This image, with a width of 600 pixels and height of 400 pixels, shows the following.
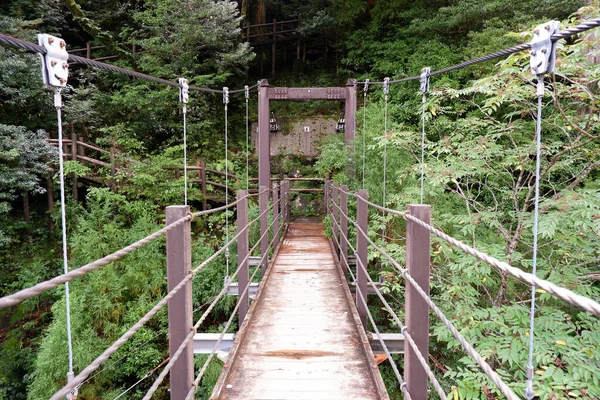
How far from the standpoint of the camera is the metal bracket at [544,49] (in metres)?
1.26

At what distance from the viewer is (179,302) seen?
4.48 ft

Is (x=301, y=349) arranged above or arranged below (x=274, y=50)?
below

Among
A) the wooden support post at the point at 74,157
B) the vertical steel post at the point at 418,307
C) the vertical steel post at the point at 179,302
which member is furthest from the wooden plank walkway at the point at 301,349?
the wooden support post at the point at 74,157

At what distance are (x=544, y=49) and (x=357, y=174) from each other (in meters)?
3.95

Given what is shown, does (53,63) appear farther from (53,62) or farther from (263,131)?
(263,131)

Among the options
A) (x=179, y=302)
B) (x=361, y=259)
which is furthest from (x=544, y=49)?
(x=361, y=259)

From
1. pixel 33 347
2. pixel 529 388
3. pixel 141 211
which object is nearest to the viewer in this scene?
pixel 529 388

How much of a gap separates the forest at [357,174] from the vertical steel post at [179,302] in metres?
1.70

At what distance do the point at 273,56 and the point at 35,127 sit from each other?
8.96 meters

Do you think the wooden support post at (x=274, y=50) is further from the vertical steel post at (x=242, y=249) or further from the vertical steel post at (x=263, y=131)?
the vertical steel post at (x=242, y=249)

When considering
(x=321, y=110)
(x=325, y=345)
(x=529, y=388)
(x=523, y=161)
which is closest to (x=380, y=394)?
(x=325, y=345)

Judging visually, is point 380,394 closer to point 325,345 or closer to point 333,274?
point 325,345

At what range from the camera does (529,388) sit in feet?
2.65

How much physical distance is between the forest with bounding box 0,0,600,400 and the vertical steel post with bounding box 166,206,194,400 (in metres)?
1.70
